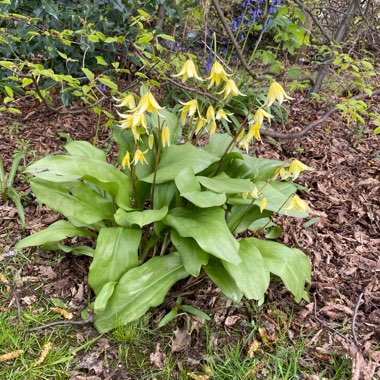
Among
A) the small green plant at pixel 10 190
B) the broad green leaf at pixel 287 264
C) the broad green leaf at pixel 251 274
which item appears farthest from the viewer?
the small green plant at pixel 10 190

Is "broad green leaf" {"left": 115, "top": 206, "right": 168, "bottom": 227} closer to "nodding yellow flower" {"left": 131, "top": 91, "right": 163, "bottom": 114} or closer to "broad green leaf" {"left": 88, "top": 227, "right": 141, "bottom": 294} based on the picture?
"broad green leaf" {"left": 88, "top": 227, "right": 141, "bottom": 294}

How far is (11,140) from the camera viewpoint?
10.6ft

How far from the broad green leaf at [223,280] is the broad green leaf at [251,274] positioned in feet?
0.42

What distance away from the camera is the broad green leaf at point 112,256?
183 centimetres

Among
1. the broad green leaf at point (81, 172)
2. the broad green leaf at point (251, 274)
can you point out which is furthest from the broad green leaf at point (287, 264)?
the broad green leaf at point (81, 172)

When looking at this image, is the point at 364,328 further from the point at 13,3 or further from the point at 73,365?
the point at 13,3

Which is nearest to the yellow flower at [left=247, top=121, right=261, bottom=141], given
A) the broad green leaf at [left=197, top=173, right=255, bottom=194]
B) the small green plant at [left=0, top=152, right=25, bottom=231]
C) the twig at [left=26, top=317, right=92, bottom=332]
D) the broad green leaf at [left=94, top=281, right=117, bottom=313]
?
the broad green leaf at [left=197, top=173, right=255, bottom=194]

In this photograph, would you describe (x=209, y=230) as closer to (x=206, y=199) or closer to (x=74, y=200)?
(x=206, y=199)

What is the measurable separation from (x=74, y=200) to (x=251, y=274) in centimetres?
99

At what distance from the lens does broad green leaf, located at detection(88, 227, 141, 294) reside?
6.00ft

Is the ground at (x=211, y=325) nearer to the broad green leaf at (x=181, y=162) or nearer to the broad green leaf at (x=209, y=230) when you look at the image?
the broad green leaf at (x=209, y=230)

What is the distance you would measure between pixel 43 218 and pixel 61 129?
1.19 meters

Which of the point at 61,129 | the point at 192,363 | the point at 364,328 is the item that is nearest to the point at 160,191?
the point at 192,363

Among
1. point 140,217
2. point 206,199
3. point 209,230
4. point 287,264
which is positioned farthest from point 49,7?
point 287,264
